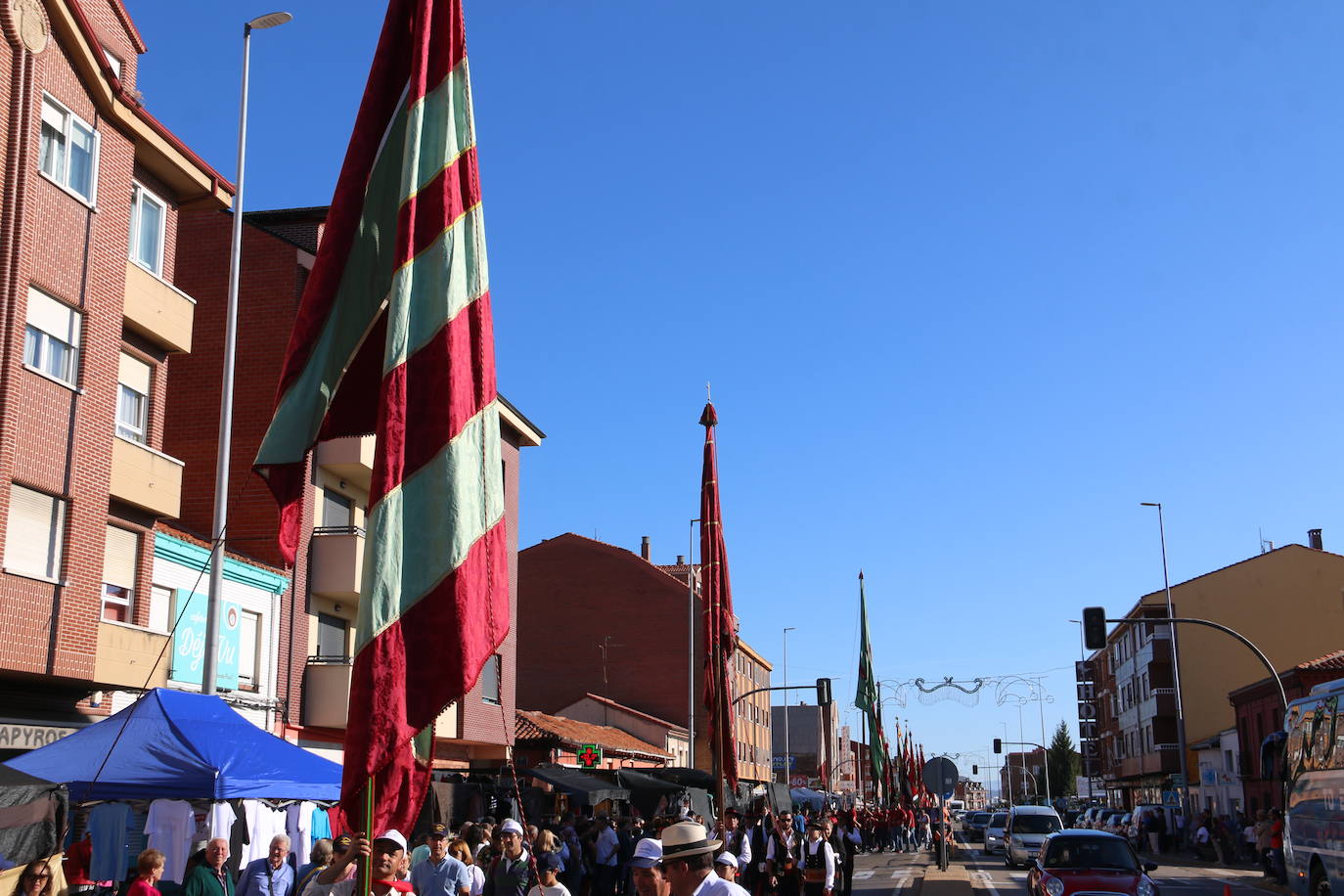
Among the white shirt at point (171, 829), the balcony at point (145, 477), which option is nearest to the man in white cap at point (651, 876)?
the white shirt at point (171, 829)

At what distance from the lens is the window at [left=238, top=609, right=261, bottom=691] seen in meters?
25.3

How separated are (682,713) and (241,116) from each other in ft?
151

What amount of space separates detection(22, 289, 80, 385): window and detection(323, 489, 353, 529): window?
9.26 m

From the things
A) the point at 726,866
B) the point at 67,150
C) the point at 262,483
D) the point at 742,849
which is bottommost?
the point at 742,849

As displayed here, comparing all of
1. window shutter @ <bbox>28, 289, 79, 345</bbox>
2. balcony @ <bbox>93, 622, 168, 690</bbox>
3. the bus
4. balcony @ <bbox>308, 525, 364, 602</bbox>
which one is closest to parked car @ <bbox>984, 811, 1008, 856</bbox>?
the bus

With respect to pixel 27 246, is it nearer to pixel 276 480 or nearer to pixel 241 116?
pixel 241 116

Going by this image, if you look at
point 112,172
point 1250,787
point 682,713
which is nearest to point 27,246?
point 112,172

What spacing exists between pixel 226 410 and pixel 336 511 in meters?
10.2

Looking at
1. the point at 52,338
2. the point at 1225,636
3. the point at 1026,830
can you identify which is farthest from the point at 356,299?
the point at 1225,636

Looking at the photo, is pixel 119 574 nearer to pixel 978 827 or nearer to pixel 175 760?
pixel 175 760

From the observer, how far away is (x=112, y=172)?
21391 mm

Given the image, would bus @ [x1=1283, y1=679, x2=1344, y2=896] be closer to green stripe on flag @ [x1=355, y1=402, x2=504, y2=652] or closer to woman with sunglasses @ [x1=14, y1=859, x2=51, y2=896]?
woman with sunglasses @ [x1=14, y1=859, x2=51, y2=896]

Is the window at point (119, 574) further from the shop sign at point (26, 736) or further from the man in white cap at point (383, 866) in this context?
the man in white cap at point (383, 866)

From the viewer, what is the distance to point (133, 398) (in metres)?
22.5
